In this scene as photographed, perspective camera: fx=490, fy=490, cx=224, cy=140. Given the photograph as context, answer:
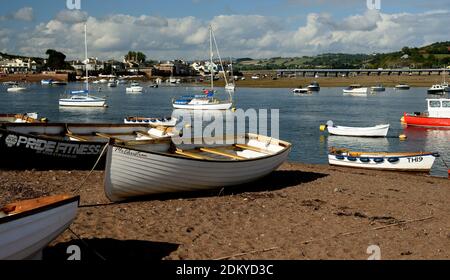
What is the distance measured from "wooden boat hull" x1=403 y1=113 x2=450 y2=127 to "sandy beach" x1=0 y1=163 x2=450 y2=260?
1341 inches

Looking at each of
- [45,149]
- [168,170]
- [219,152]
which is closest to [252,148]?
[219,152]

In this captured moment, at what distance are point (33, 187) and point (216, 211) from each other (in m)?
6.28

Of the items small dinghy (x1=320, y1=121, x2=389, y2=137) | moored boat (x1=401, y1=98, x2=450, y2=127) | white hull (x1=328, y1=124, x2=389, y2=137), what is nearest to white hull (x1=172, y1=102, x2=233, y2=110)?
moored boat (x1=401, y1=98, x2=450, y2=127)

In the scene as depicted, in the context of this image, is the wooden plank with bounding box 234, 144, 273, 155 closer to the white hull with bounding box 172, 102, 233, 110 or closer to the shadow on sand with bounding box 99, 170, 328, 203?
the shadow on sand with bounding box 99, 170, 328, 203

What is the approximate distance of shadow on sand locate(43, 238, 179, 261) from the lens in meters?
9.95

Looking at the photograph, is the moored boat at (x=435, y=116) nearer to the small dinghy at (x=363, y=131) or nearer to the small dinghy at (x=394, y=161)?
the small dinghy at (x=363, y=131)

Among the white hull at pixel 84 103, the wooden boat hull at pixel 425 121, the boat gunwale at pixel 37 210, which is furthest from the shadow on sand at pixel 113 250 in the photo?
the white hull at pixel 84 103

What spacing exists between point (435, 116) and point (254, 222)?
4347cm

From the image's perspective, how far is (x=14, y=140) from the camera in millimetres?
17094

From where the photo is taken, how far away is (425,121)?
51.1 m

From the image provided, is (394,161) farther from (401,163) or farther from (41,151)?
(41,151)

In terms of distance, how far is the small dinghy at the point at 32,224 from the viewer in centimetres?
761

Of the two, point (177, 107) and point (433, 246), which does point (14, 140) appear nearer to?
Result: point (433, 246)

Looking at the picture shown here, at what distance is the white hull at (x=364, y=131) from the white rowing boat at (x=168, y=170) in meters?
28.1
